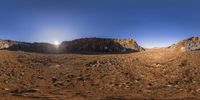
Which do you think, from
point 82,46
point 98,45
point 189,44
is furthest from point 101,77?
point 98,45

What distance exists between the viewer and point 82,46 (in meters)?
58.4

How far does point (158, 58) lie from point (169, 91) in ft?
33.6

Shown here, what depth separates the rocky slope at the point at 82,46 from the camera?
190 ft

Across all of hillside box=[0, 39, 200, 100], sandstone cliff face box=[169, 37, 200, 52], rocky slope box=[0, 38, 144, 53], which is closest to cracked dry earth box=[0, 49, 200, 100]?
hillside box=[0, 39, 200, 100]

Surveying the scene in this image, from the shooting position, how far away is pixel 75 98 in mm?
25875

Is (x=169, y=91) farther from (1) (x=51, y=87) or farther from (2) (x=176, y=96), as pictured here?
(1) (x=51, y=87)

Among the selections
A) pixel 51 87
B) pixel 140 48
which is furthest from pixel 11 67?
pixel 140 48

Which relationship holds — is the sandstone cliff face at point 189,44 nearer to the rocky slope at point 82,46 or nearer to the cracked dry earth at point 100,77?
the rocky slope at point 82,46

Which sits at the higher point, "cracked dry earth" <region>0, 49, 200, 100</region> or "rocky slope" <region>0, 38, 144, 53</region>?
"rocky slope" <region>0, 38, 144, 53</region>

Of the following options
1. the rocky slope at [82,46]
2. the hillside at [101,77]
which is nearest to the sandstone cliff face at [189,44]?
the rocky slope at [82,46]

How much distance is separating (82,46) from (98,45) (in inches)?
97.2

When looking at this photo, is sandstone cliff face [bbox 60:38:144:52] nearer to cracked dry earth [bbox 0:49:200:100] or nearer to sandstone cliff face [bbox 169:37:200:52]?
sandstone cliff face [bbox 169:37:200:52]

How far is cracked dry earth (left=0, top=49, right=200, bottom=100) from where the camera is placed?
28031 millimetres

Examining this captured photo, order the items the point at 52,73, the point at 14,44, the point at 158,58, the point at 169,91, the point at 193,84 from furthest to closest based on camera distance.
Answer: the point at 14,44 < the point at 158,58 < the point at 52,73 < the point at 193,84 < the point at 169,91
